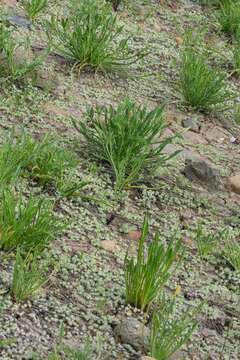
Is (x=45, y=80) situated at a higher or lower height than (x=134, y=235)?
higher

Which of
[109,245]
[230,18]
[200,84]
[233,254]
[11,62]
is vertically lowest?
[109,245]

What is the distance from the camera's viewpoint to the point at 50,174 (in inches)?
145

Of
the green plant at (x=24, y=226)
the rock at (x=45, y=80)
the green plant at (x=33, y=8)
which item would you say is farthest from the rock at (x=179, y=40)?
the green plant at (x=24, y=226)

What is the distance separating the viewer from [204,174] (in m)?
4.18

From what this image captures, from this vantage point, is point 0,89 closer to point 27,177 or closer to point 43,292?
point 27,177

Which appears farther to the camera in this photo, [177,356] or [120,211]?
[120,211]

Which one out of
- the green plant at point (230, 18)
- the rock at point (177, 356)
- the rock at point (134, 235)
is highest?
the green plant at point (230, 18)

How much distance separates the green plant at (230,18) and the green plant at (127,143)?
2.32 meters

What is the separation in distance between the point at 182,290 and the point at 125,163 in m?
0.82

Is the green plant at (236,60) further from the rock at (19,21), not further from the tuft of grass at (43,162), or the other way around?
the tuft of grass at (43,162)

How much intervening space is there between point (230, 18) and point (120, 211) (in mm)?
2961

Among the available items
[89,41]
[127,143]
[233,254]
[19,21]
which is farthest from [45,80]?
[233,254]

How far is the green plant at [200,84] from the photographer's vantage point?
4.85 metres

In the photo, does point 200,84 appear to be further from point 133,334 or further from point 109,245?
point 133,334
